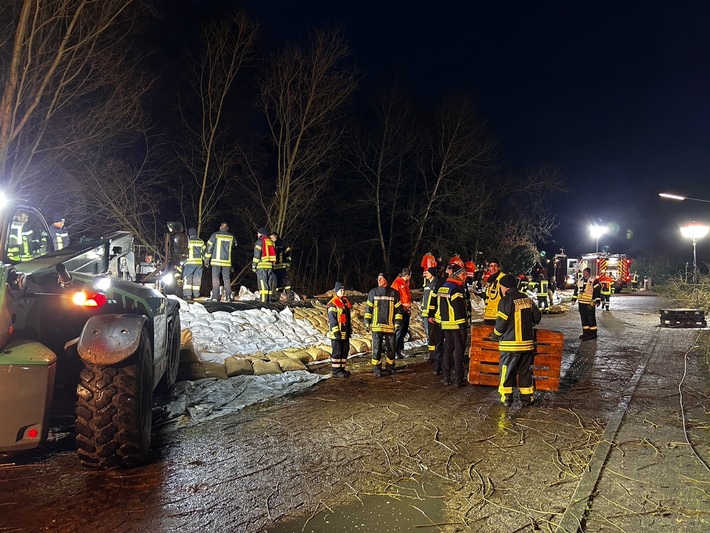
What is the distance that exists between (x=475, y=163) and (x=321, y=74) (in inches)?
425

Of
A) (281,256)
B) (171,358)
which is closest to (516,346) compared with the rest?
(171,358)

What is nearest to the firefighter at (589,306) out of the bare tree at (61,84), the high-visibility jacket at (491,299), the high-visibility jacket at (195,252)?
→ the high-visibility jacket at (491,299)

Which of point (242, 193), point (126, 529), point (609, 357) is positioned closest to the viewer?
point (126, 529)

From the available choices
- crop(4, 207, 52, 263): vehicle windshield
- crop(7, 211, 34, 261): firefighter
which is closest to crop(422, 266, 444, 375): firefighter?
crop(4, 207, 52, 263): vehicle windshield

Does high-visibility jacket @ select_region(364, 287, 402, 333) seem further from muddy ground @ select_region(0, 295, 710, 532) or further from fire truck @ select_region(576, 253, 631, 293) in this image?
fire truck @ select_region(576, 253, 631, 293)

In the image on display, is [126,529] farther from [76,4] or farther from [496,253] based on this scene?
[496,253]

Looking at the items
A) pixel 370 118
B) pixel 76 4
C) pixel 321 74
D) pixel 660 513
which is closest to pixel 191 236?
pixel 76 4

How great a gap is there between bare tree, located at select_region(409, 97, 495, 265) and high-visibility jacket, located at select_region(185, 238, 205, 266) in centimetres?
1469

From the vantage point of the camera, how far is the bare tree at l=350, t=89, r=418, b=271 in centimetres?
2683

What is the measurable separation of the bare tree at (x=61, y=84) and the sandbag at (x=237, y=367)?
6822 millimetres

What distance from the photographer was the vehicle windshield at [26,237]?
4.84 m

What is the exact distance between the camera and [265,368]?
9305 millimetres

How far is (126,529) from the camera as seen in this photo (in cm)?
376

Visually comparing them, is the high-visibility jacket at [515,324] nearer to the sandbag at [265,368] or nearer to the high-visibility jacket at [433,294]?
the high-visibility jacket at [433,294]
